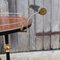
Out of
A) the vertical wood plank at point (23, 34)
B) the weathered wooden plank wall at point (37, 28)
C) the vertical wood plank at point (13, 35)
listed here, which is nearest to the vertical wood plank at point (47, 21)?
the weathered wooden plank wall at point (37, 28)

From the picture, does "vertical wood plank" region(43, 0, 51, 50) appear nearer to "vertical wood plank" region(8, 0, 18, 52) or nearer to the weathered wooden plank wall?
the weathered wooden plank wall

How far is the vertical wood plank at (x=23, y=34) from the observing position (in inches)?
95.0

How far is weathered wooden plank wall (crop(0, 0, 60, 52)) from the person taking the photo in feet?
7.96

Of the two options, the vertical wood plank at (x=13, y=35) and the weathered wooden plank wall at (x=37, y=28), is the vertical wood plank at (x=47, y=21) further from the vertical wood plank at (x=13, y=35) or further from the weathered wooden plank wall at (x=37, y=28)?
the vertical wood plank at (x=13, y=35)

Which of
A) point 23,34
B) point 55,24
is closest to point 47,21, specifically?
point 55,24

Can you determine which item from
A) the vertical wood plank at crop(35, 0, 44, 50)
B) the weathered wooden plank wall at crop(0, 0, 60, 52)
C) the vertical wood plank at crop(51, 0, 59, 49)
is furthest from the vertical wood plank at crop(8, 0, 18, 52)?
the vertical wood plank at crop(51, 0, 59, 49)

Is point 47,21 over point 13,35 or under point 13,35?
over

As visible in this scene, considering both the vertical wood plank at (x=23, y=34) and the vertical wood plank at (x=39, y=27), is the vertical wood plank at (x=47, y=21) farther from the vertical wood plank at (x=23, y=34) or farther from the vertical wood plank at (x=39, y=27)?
the vertical wood plank at (x=23, y=34)

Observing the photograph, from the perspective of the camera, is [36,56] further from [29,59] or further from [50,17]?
[50,17]

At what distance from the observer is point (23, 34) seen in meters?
2.46

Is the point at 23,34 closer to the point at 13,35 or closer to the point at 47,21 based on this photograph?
the point at 13,35

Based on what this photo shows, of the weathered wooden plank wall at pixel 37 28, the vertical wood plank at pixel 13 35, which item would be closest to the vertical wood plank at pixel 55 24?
the weathered wooden plank wall at pixel 37 28

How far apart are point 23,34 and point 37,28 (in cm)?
16

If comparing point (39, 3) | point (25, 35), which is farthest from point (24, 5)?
point (25, 35)
